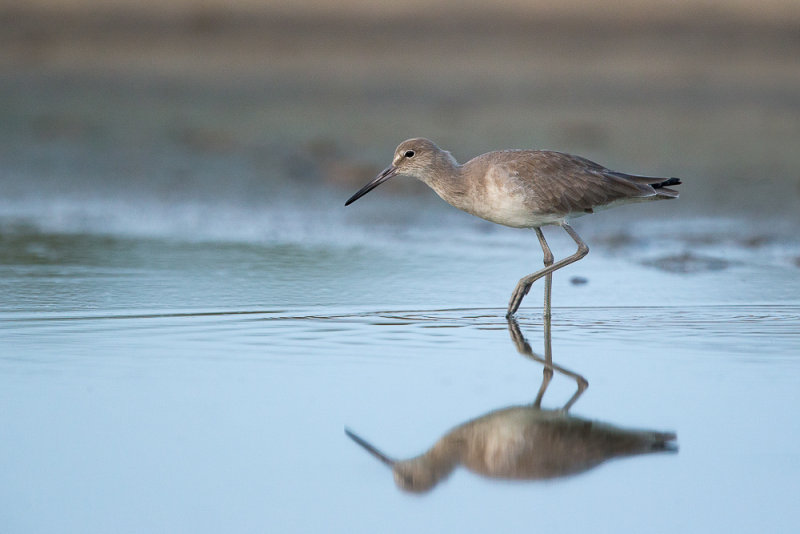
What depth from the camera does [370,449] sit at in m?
4.35

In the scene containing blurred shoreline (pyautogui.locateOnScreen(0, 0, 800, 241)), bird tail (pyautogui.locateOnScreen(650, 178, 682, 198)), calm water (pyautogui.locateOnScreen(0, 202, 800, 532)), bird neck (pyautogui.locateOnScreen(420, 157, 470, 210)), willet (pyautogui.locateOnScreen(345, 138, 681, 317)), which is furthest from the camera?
blurred shoreline (pyautogui.locateOnScreen(0, 0, 800, 241))

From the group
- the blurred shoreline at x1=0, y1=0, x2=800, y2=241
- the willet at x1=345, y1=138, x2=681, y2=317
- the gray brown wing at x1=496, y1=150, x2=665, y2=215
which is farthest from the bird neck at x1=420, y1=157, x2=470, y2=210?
the blurred shoreline at x1=0, y1=0, x2=800, y2=241

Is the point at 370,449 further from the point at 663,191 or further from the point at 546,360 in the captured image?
the point at 663,191

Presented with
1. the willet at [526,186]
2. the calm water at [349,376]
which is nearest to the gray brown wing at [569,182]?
the willet at [526,186]

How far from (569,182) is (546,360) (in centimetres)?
190

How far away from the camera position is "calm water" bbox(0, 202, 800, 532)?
3.87 metres

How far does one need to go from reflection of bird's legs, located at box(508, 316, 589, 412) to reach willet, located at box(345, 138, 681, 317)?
0.43m

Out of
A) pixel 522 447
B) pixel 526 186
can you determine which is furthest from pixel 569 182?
pixel 522 447

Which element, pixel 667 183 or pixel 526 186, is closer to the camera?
pixel 526 186

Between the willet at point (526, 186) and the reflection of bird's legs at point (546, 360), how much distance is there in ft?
1.43

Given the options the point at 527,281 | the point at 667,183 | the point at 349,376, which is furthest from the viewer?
the point at 667,183

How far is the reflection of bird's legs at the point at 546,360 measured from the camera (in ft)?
16.7

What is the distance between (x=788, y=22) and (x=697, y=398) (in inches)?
513

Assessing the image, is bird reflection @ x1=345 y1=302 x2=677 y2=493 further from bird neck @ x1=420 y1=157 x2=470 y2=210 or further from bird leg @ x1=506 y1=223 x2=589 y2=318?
bird neck @ x1=420 y1=157 x2=470 y2=210
